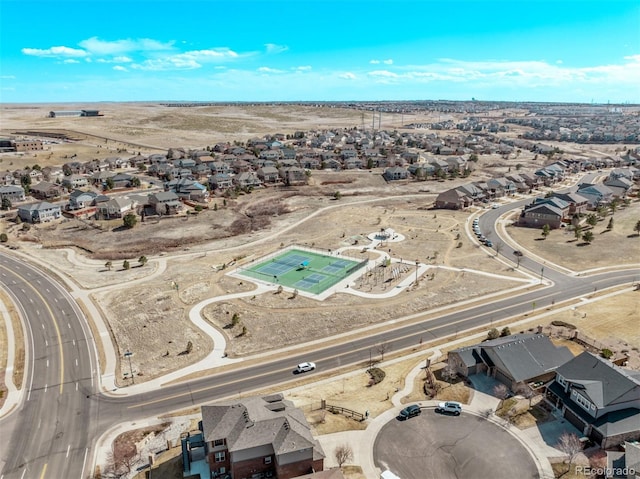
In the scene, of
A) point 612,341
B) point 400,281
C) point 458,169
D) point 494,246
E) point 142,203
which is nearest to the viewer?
point 612,341

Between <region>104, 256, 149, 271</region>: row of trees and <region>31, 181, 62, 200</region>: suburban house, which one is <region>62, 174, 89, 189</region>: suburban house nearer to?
<region>31, 181, 62, 200</region>: suburban house

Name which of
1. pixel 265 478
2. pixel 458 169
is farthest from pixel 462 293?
pixel 458 169

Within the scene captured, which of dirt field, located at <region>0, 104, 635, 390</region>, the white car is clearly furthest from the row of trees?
the white car

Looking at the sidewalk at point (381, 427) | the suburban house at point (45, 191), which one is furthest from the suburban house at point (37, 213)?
the sidewalk at point (381, 427)

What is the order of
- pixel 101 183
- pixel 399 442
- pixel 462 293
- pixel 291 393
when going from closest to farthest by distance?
pixel 399 442, pixel 291 393, pixel 462 293, pixel 101 183

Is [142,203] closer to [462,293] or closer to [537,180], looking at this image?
[462,293]

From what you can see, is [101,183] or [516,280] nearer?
[516,280]
